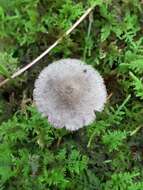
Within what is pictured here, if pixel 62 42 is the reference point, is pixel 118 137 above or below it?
below

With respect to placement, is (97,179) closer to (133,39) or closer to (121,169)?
(121,169)

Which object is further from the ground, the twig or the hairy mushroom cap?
the twig

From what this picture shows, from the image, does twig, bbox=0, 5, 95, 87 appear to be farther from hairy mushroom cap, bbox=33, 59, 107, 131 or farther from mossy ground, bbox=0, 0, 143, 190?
hairy mushroom cap, bbox=33, 59, 107, 131

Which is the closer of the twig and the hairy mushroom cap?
the hairy mushroom cap

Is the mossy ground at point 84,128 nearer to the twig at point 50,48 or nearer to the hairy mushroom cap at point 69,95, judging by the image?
the twig at point 50,48

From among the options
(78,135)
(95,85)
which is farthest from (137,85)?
(78,135)

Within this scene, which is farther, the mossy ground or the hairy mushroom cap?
the mossy ground

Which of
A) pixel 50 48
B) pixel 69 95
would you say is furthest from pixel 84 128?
pixel 50 48

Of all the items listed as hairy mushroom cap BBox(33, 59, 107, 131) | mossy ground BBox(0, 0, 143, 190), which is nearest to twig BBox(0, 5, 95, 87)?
mossy ground BBox(0, 0, 143, 190)
